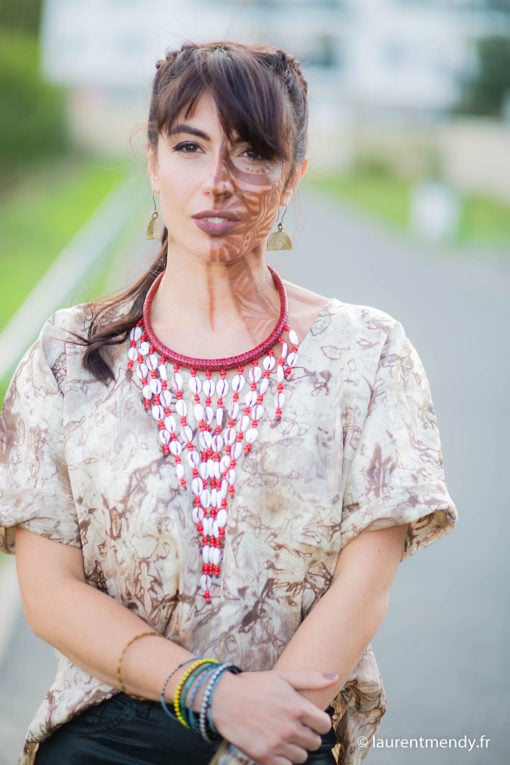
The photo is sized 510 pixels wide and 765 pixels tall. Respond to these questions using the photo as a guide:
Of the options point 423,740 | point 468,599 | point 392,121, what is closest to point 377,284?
point 468,599

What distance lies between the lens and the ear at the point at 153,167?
2.00 metres

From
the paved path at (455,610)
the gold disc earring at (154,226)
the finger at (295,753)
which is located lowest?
the paved path at (455,610)

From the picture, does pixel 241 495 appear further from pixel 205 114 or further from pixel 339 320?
pixel 205 114

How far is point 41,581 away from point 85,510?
0.14 metres

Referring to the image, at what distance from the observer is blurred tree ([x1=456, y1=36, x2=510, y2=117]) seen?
42.2 metres

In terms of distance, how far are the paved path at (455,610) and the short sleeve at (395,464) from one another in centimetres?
46

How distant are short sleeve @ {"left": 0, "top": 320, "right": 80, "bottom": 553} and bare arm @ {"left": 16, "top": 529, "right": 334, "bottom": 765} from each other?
0.04 m

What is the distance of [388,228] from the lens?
715 inches

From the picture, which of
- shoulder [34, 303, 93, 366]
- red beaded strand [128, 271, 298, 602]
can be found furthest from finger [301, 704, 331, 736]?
shoulder [34, 303, 93, 366]

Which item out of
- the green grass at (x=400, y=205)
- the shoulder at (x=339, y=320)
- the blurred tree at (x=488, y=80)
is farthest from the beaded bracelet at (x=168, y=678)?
the blurred tree at (x=488, y=80)

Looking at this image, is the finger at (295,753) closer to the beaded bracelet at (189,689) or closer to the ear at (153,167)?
the beaded bracelet at (189,689)

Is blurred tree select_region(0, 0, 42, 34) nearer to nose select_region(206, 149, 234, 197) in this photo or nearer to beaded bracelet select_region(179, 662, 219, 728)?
nose select_region(206, 149, 234, 197)

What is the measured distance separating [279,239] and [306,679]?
2.80ft

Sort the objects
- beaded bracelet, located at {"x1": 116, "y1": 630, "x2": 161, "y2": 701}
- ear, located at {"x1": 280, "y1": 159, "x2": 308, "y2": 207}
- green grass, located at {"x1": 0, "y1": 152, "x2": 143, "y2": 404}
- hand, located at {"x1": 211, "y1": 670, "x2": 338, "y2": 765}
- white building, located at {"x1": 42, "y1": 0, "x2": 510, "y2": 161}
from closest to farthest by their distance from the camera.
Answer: hand, located at {"x1": 211, "y1": 670, "x2": 338, "y2": 765}, beaded bracelet, located at {"x1": 116, "y1": 630, "x2": 161, "y2": 701}, ear, located at {"x1": 280, "y1": 159, "x2": 308, "y2": 207}, green grass, located at {"x1": 0, "y1": 152, "x2": 143, "y2": 404}, white building, located at {"x1": 42, "y1": 0, "x2": 510, "y2": 161}
